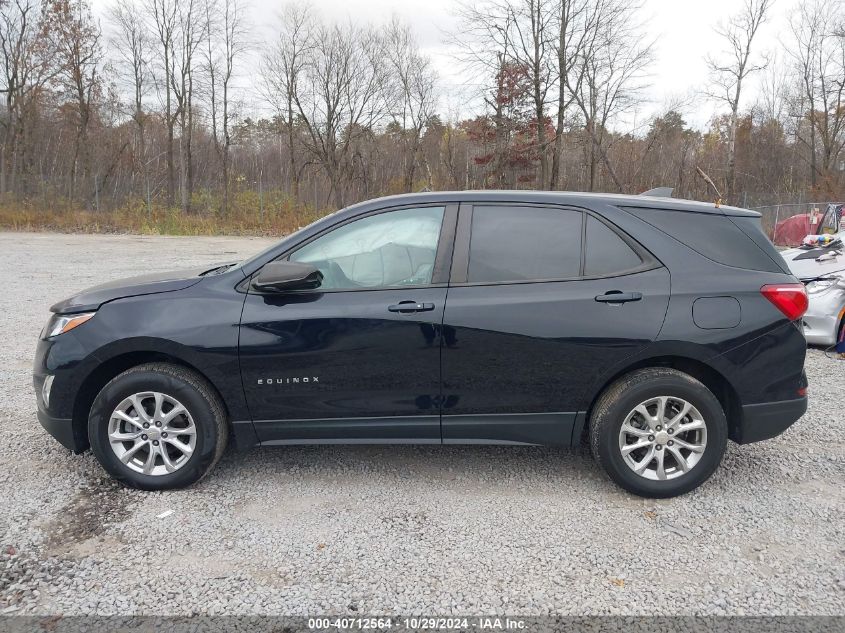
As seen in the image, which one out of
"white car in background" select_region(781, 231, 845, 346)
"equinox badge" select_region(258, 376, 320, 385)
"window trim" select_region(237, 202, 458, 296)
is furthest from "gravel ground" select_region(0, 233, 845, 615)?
"white car in background" select_region(781, 231, 845, 346)

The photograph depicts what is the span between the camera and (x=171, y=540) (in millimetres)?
3068

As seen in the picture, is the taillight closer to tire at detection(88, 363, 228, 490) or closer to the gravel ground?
the gravel ground

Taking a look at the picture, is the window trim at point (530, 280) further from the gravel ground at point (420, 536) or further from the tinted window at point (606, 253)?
the gravel ground at point (420, 536)

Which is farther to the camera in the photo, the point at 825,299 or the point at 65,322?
the point at 825,299

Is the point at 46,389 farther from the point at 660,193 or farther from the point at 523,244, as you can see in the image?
the point at 660,193

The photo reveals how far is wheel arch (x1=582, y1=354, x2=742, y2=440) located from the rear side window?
0.63 m

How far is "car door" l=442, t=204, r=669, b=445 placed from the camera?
11.1 ft

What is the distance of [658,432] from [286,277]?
2.31 meters

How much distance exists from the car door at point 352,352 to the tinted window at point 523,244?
7.6 inches

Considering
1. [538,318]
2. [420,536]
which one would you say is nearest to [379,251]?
[538,318]

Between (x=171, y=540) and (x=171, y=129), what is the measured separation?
3880 centimetres

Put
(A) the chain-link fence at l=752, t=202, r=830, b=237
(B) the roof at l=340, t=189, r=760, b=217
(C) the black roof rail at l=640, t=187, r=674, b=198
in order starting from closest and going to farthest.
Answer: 1. (B) the roof at l=340, t=189, r=760, b=217
2. (C) the black roof rail at l=640, t=187, r=674, b=198
3. (A) the chain-link fence at l=752, t=202, r=830, b=237

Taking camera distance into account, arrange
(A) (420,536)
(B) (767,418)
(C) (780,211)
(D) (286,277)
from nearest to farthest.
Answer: (A) (420,536) < (D) (286,277) < (B) (767,418) < (C) (780,211)

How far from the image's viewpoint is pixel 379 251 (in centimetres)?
361
